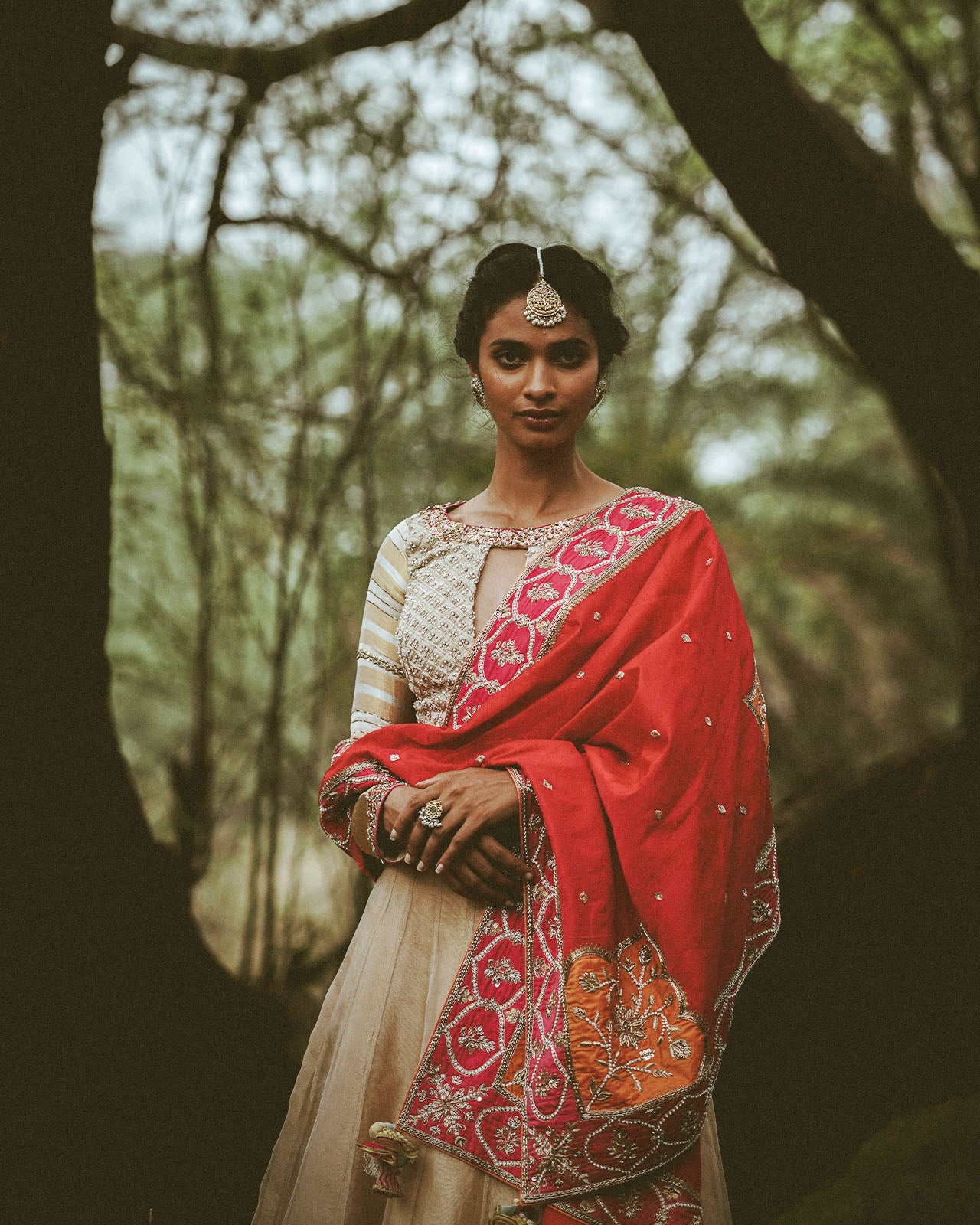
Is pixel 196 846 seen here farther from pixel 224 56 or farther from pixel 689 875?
pixel 224 56

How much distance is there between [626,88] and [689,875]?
13.3 feet

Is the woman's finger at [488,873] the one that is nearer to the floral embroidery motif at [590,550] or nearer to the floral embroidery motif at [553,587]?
the floral embroidery motif at [553,587]

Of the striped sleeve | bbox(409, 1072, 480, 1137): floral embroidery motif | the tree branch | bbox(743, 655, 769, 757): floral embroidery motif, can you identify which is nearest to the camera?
bbox(409, 1072, 480, 1137): floral embroidery motif

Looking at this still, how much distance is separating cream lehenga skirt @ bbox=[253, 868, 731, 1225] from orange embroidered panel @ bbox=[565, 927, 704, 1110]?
10.2 inches

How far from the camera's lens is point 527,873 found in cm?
174

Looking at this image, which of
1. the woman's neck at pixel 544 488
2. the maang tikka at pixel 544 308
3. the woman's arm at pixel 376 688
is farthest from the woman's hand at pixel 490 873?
the maang tikka at pixel 544 308

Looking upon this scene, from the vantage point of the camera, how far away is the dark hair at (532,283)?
6.45 feet

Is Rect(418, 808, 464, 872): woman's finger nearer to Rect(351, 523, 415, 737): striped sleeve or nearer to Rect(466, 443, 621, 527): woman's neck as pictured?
Rect(351, 523, 415, 737): striped sleeve

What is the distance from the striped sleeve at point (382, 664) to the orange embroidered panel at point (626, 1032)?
608 mm

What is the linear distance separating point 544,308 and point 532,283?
72mm

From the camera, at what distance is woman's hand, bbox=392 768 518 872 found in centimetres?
171

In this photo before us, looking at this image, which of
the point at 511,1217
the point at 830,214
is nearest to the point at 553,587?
the point at 511,1217

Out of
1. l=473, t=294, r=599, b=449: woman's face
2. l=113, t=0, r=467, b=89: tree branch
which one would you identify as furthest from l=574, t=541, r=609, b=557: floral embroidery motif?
l=113, t=0, r=467, b=89: tree branch

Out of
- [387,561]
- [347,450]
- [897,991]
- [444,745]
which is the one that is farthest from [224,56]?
[897,991]
